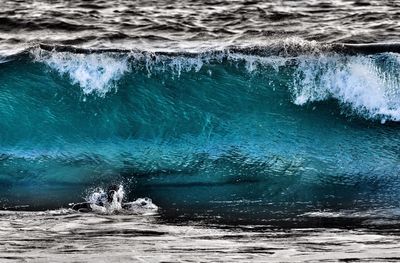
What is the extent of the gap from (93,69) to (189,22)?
2.52 m

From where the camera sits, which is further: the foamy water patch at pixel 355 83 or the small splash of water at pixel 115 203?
the foamy water patch at pixel 355 83

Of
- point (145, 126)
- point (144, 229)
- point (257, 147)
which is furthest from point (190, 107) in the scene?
point (144, 229)

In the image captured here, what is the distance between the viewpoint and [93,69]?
1009 centimetres

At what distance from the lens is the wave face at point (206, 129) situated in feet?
26.9

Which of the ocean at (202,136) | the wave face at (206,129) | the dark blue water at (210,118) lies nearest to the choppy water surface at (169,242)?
the ocean at (202,136)

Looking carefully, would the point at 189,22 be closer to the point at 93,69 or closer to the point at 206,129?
the point at 93,69

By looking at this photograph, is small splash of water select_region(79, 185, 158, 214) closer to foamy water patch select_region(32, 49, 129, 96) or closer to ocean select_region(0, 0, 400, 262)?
ocean select_region(0, 0, 400, 262)

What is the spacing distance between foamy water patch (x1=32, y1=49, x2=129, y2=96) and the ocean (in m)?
0.02

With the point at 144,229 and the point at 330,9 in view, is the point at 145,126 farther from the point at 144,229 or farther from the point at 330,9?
the point at 330,9

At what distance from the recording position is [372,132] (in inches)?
359

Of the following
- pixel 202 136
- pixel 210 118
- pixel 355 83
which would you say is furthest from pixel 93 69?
pixel 355 83

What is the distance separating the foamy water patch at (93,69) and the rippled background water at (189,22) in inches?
25.4

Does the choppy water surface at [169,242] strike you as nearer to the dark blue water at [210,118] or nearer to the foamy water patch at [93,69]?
the dark blue water at [210,118]

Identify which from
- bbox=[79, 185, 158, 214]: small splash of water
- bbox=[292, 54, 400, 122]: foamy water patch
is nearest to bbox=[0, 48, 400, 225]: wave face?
bbox=[292, 54, 400, 122]: foamy water patch
